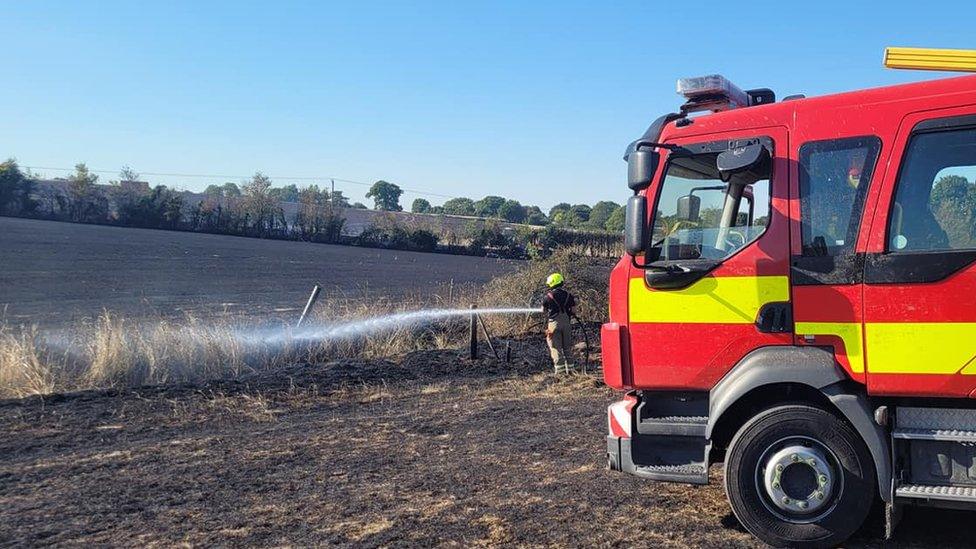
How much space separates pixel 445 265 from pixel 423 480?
38209 millimetres

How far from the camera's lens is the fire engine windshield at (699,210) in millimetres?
5156

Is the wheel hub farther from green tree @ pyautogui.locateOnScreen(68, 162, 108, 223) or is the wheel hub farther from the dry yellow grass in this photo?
green tree @ pyautogui.locateOnScreen(68, 162, 108, 223)

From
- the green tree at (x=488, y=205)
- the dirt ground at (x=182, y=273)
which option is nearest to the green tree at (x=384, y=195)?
the green tree at (x=488, y=205)

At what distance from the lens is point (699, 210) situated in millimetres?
5328

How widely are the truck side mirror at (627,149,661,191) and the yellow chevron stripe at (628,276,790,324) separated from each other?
685 mm

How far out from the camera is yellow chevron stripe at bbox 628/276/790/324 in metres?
4.89

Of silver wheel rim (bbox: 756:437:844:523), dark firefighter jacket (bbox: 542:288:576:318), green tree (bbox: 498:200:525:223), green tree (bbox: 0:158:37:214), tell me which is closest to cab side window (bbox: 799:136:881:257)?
silver wheel rim (bbox: 756:437:844:523)

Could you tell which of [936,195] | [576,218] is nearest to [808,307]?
[936,195]

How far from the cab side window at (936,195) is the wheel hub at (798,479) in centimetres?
132

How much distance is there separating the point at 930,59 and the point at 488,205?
A: 388 feet

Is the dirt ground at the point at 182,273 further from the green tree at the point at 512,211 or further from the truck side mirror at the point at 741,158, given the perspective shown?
the green tree at the point at 512,211

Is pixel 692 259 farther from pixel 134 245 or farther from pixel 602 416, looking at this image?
pixel 134 245

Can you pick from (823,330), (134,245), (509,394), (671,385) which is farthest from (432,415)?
(134,245)

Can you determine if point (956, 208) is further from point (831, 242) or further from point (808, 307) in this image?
point (808, 307)
